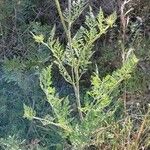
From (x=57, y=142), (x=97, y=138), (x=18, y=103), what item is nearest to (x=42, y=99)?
(x=18, y=103)

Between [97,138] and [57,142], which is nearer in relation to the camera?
[97,138]

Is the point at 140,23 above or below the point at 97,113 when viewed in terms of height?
above

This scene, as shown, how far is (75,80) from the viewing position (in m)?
2.23

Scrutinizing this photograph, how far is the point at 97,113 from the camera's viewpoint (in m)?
1.85

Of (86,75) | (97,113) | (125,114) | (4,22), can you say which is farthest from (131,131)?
(4,22)

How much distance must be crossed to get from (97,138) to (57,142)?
0.81 feet

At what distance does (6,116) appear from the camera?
7.89 feet

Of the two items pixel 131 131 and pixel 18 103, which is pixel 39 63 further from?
pixel 131 131

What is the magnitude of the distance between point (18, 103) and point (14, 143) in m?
Answer: 0.53

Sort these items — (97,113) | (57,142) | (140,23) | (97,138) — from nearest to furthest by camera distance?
(97,113)
(97,138)
(57,142)
(140,23)

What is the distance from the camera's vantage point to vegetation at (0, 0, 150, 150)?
1.84 meters

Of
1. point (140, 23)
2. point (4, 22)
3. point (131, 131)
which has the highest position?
point (4, 22)

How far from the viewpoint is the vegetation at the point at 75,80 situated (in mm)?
1843

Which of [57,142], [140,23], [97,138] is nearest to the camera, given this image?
[97,138]
